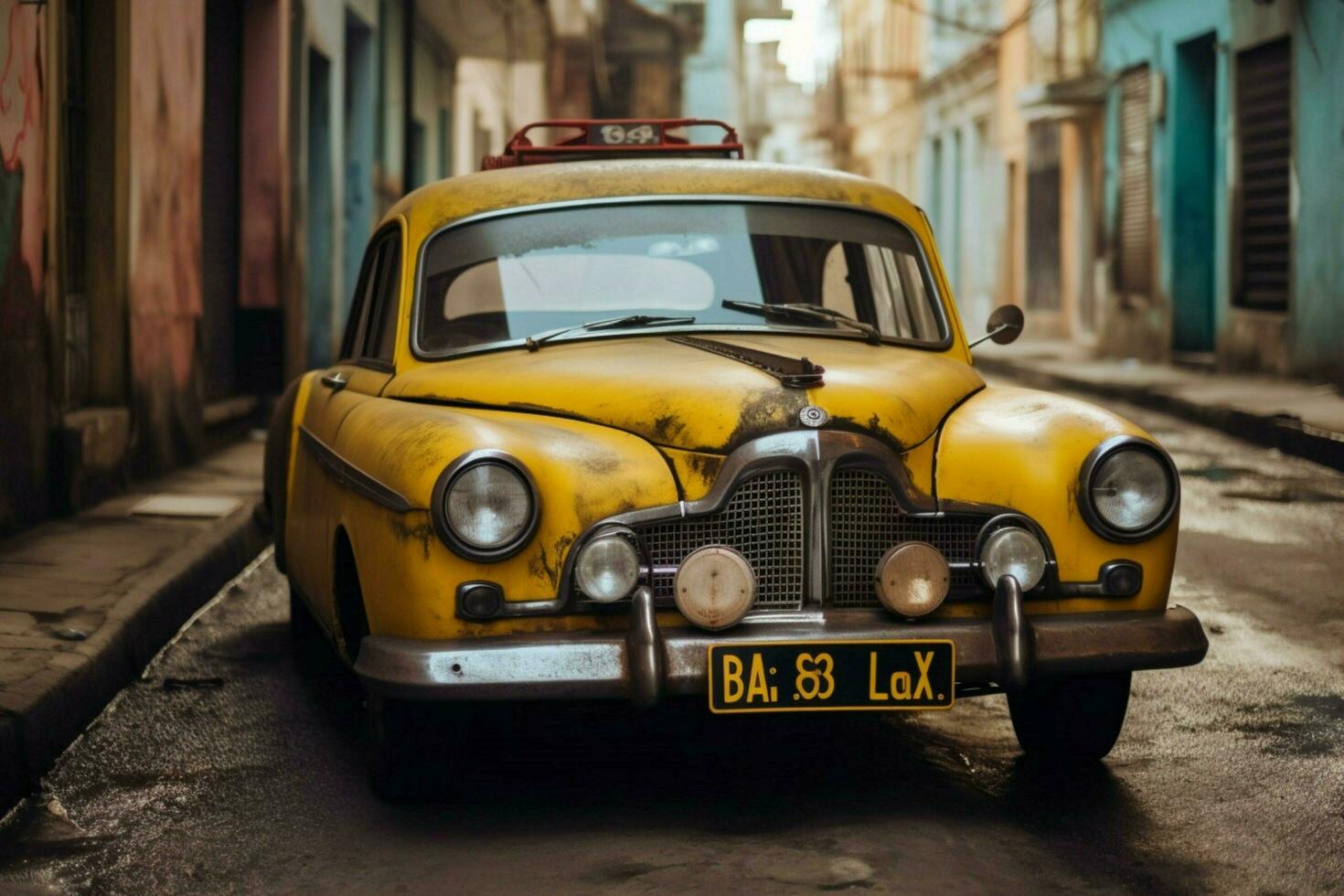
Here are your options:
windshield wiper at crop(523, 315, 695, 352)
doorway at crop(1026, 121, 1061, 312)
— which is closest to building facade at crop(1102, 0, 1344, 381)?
doorway at crop(1026, 121, 1061, 312)

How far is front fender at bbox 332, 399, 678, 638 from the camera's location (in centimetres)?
415

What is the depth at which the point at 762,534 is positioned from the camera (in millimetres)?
4270

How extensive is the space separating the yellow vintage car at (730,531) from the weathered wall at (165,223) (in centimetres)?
557

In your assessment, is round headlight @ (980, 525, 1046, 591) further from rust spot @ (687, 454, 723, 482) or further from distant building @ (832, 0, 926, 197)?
distant building @ (832, 0, 926, 197)

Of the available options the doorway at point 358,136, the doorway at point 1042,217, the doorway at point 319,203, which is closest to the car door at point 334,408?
the doorway at point 319,203

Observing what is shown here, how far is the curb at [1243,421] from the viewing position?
12.2 m

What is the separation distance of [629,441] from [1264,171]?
1589 centimetres

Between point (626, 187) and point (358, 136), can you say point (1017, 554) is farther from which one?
point (358, 136)

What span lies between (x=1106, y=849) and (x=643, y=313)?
184cm

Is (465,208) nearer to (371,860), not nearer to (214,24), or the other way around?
(371,860)

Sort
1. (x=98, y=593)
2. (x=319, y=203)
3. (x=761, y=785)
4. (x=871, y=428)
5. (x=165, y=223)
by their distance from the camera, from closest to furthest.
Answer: (x=871, y=428) → (x=761, y=785) → (x=98, y=593) → (x=165, y=223) → (x=319, y=203)

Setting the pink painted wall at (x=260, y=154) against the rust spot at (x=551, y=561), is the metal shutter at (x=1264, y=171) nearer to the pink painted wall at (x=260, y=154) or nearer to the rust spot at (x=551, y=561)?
the pink painted wall at (x=260, y=154)

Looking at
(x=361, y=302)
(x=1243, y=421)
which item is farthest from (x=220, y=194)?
(x=361, y=302)

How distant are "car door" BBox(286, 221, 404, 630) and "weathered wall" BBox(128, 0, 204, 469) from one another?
14.6 feet
